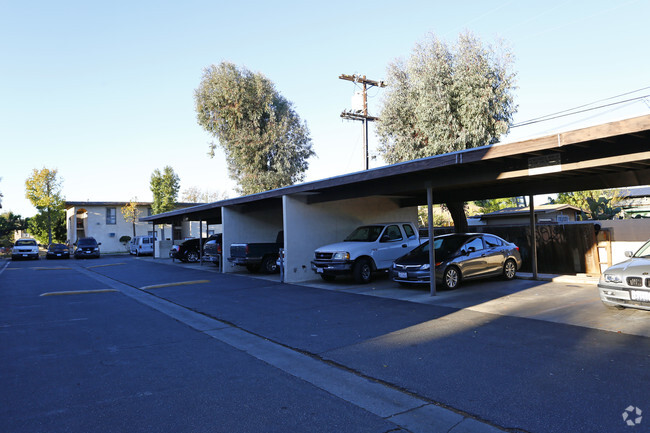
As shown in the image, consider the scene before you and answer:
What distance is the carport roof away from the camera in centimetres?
794

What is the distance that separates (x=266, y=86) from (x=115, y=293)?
20715 mm

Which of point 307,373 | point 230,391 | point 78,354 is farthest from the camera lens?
point 78,354

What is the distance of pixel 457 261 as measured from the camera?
475 inches

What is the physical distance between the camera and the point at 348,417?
4195 millimetres

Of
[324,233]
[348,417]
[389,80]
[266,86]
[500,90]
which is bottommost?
[348,417]

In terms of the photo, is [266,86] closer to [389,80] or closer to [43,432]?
[389,80]

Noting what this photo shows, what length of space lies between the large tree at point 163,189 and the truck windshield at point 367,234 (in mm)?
34951

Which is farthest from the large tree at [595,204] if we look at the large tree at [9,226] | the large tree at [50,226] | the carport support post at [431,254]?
the large tree at [9,226]

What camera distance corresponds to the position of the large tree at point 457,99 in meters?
18.5

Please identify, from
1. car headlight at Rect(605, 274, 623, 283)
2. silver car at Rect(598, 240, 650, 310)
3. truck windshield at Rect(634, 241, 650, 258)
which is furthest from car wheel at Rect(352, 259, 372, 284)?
truck windshield at Rect(634, 241, 650, 258)

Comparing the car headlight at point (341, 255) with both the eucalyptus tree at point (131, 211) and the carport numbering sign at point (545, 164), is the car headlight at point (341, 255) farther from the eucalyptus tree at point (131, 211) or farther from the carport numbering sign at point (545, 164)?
the eucalyptus tree at point (131, 211)

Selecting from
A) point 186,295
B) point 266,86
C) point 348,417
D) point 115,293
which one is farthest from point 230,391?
point 266,86

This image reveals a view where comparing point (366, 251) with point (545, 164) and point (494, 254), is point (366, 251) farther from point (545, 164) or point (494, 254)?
Result: point (545, 164)

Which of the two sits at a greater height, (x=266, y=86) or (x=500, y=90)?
(x=266, y=86)
